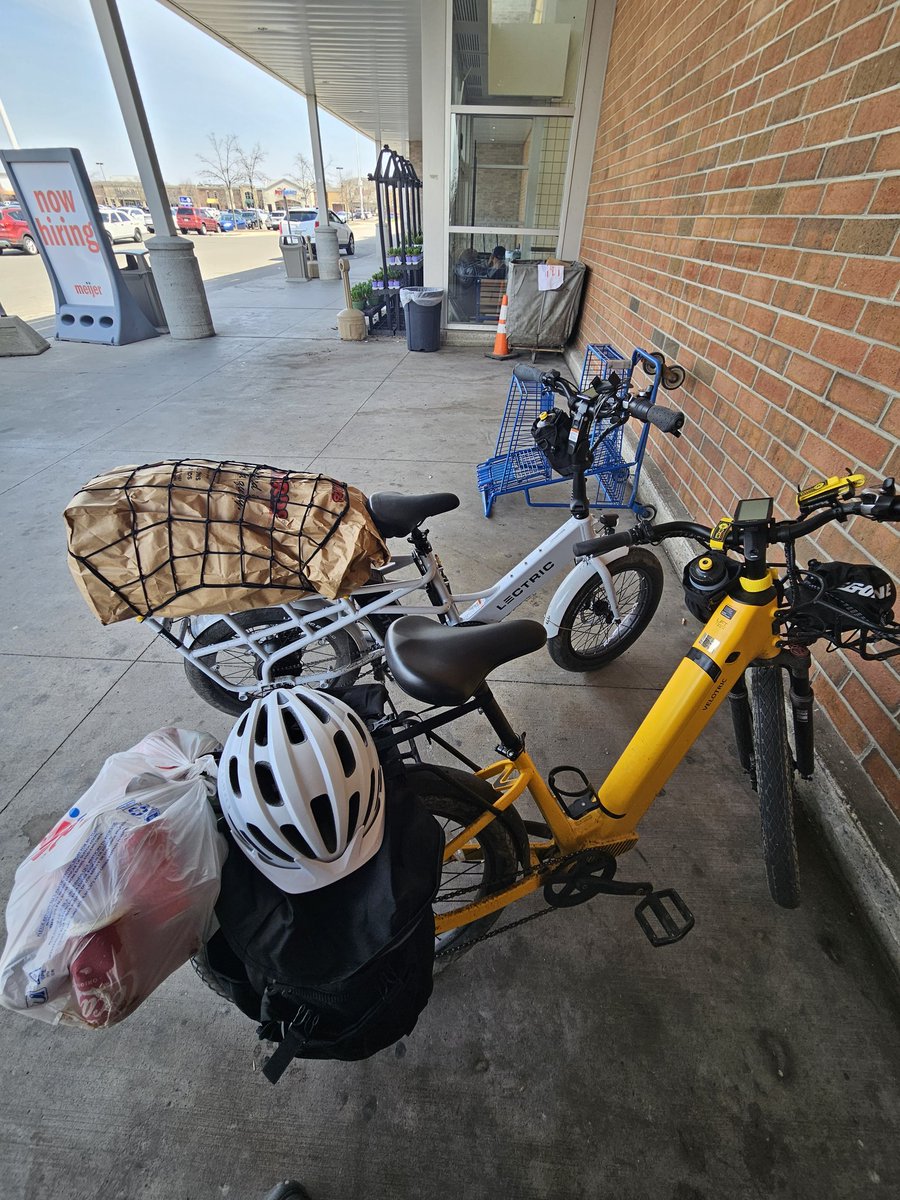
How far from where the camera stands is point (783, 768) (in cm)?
153

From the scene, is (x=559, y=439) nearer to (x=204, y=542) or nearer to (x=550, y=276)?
(x=204, y=542)

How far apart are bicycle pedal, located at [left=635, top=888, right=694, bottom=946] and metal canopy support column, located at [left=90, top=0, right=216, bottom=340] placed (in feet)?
30.3

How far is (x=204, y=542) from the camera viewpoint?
166cm

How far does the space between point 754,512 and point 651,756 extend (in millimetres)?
719

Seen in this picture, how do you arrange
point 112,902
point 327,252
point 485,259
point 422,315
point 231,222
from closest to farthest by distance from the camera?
point 112,902 < point 422,315 < point 485,259 < point 327,252 < point 231,222

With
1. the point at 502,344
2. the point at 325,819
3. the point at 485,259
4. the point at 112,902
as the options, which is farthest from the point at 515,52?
the point at 112,902

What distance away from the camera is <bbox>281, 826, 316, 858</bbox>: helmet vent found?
3.31 feet

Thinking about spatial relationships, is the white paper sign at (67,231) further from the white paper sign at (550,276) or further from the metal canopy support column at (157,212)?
the white paper sign at (550,276)

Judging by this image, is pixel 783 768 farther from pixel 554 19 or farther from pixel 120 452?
pixel 554 19

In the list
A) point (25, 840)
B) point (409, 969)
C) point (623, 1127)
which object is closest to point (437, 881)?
point (409, 969)

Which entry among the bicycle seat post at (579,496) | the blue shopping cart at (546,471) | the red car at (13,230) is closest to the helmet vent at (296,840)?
the bicycle seat post at (579,496)

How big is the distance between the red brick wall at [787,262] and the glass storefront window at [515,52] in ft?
11.3

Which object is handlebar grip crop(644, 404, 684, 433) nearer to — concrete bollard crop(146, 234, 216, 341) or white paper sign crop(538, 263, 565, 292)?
white paper sign crop(538, 263, 565, 292)

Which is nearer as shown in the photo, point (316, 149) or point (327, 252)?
point (316, 149)
